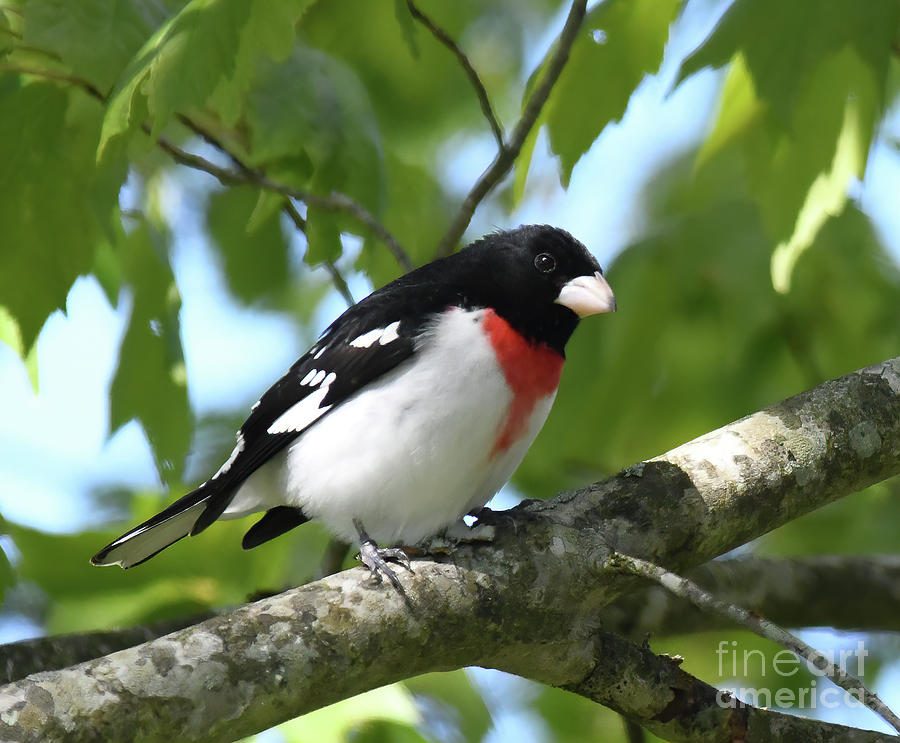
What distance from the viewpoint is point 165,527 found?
11.5ft

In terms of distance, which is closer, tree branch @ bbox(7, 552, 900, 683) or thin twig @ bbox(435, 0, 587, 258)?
thin twig @ bbox(435, 0, 587, 258)

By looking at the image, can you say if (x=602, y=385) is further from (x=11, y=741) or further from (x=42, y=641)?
(x=11, y=741)

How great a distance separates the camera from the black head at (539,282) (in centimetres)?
338

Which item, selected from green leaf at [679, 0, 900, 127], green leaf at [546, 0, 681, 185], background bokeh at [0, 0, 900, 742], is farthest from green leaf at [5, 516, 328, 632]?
green leaf at [679, 0, 900, 127]

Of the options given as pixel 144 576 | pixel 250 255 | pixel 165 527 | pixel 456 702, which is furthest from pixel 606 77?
pixel 144 576

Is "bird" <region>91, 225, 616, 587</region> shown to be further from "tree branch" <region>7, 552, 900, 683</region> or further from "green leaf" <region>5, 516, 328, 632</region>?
"tree branch" <region>7, 552, 900, 683</region>

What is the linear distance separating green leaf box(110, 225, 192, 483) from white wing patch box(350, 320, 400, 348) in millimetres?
527

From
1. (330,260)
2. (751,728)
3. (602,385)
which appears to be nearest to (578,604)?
(751,728)

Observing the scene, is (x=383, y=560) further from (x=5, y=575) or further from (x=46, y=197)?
(x=46, y=197)

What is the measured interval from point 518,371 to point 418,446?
1.24 ft

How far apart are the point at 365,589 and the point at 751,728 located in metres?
0.98

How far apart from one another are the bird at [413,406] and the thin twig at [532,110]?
30 cm

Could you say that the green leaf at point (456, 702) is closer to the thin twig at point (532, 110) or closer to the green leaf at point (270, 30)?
the thin twig at point (532, 110)

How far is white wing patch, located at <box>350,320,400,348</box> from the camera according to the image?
3.28 meters
